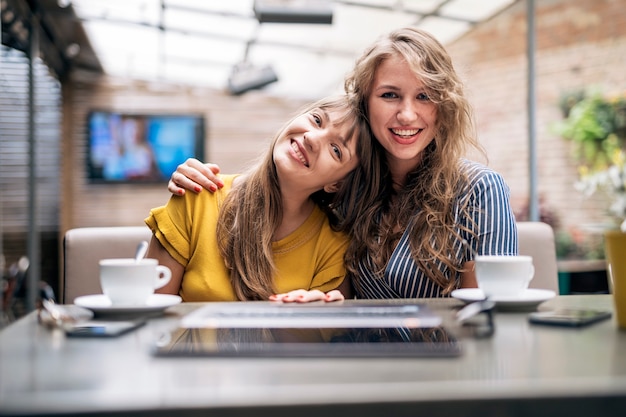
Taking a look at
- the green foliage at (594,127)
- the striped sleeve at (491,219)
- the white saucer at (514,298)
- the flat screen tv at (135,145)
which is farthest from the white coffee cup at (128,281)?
the flat screen tv at (135,145)

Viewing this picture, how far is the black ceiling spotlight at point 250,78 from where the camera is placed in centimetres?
661

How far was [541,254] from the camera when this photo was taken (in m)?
1.97

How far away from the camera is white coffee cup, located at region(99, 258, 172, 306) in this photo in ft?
3.32

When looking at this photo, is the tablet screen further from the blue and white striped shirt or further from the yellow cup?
the blue and white striped shirt

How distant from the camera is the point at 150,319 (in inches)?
38.1

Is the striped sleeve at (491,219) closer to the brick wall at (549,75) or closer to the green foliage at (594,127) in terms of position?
the brick wall at (549,75)

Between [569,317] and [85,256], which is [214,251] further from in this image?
[569,317]

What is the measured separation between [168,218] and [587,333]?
1121 mm

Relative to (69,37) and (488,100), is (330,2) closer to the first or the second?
(488,100)

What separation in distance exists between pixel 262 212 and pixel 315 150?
0.21 meters

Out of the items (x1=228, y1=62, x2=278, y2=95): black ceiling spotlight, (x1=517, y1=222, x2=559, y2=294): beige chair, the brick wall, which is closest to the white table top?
(x1=517, y1=222, x2=559, y2=294): beige chair

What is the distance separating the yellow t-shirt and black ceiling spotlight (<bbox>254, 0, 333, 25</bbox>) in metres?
2.30

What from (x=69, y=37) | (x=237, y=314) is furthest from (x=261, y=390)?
(x=69, y=37)

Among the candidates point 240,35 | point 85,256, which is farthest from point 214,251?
point 240,35
